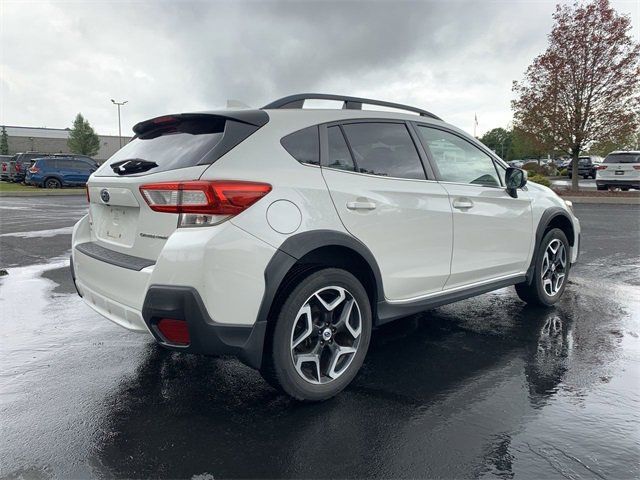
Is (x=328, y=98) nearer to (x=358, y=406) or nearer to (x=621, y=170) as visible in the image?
(x=358, y=406)

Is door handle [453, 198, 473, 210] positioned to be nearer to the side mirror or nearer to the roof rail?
the side mirror

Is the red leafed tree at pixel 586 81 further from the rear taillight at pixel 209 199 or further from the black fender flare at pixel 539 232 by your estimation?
the rear taillight at pixel 209 199

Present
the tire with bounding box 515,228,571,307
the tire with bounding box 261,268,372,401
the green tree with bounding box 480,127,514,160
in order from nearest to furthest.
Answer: the tire with bounding box 261,268,372,401, the tire with bounding box 515,228,571,307, the green tree with bounding box 480,127,514,160

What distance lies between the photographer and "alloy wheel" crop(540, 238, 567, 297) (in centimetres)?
499

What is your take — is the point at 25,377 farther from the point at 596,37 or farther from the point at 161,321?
the point at 596,37

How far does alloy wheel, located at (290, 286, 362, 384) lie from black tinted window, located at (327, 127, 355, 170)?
0.79 m

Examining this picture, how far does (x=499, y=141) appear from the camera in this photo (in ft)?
344

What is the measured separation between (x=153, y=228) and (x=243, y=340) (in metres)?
0.81

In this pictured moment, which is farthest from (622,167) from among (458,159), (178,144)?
(178,144)

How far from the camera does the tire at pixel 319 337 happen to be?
2828 millimetres

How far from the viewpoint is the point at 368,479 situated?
233 cm

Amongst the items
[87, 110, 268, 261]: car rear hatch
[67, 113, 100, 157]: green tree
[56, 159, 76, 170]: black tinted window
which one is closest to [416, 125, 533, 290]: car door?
[87, 110, 268, 261]: car rear hatch

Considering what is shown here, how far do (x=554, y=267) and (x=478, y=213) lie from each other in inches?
64.1

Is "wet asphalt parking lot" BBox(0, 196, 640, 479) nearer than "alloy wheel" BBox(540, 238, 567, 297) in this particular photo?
Yes
